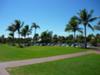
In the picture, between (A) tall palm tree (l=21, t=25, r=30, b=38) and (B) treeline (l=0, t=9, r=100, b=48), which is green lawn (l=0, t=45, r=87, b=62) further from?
(A) tall palm tree (l=21, t=25, r=30, b=38)

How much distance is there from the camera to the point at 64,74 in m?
12.2

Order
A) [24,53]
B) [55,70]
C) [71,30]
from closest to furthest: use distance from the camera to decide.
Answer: [55,70] < [24,53] < [71,30]

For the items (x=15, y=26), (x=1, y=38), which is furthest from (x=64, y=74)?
(x=1, y=38)

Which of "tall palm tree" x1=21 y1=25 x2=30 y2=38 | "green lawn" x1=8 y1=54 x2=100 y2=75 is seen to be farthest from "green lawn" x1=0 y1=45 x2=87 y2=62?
"tall palm tree" x1=21 y1=25 x2=30 y2=38

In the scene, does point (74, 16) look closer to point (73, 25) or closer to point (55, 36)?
point (73, 25)

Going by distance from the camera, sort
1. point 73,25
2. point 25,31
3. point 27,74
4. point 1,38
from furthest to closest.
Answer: point 1,38
point 25,31
point 73,25
point 27,74

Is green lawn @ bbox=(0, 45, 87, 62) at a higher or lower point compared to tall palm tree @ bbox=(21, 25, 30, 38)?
lower

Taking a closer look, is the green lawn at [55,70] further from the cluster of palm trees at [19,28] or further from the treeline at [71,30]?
the cluster of palm trees at [19,28]

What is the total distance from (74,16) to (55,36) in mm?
53383

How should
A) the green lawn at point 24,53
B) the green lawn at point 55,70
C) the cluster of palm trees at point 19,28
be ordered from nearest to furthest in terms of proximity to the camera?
the green lawn at point 55,70
the green lawn at point 24,53
the cluster of palm trees at point 19,28

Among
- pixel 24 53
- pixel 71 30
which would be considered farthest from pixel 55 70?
pixel 71 30

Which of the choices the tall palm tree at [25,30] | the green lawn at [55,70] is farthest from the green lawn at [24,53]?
the tall palm tree at [25,30]

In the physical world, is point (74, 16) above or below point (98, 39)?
above

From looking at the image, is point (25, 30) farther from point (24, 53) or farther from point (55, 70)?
point (55, 70)
